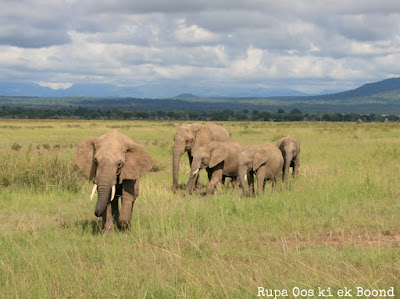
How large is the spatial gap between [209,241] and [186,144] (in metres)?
6.91

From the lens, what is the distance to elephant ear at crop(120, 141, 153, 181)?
8.05m

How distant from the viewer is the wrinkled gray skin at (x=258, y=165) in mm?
12625

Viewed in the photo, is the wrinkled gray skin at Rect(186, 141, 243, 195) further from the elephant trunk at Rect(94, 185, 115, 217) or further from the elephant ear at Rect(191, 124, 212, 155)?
the elephant trunk at Rect(94, 185, 115, 217)

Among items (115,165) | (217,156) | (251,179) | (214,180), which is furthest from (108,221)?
(251,179)

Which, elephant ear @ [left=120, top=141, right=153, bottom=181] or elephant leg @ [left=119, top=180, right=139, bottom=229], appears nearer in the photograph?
elephant ear @ [left=120, top=141, right=153, bottom=181]

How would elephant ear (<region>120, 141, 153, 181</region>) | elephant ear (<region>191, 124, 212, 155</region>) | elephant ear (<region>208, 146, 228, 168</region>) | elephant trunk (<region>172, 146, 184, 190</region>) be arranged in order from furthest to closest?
elephant ear (<region>191, 124, 212, 155</region>) < elephant trunk (<region>172, 146, 184, 190</region>) < elephant ear (<region>208, 146, 228, 168</region>) < elephant ear (<region>120, 141, 153, 181</region>)

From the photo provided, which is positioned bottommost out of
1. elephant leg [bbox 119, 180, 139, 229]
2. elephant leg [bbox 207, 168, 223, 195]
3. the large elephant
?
elephant leg [bbox 207, 168, 223, 195]

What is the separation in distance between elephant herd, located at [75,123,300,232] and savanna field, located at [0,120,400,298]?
20.2 inches

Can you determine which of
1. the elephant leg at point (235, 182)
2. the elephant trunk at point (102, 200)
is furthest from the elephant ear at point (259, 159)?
the elephant trunk at point (102, 200)

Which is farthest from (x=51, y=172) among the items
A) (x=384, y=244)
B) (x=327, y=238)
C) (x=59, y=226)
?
(x=384, y=244)

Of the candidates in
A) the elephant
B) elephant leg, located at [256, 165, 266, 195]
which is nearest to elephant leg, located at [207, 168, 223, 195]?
elephant leg, located at [256, 165, 266, 195]

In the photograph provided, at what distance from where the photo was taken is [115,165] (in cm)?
749

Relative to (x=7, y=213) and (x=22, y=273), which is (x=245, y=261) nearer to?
(x=22, y=273)

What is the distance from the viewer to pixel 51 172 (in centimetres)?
1371
